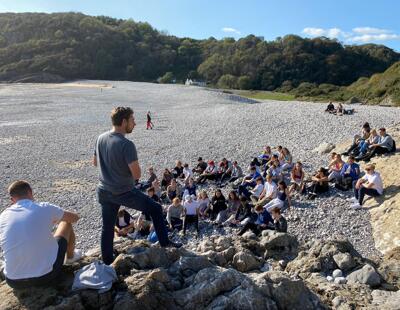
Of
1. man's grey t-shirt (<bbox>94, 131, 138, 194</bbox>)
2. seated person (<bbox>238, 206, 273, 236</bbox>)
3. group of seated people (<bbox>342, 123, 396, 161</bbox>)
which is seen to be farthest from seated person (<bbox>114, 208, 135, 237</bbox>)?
group of seated people (<bbox>342, 123, 396, 161</bbox>)

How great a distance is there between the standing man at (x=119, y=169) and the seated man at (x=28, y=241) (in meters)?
0.73

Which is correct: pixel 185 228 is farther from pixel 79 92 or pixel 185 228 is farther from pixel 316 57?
pixel 316 57

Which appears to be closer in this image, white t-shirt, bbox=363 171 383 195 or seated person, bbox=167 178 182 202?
white t-shirt, bbox=363 171 383 195

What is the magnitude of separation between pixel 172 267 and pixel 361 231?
8788 mm

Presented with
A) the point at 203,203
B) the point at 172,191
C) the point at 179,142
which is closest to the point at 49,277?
the point at 203,203

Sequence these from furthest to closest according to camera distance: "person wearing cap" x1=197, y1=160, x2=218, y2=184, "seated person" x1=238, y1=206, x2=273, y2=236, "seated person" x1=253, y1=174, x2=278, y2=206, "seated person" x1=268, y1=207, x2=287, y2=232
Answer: "person wearing cap" x1=197, y1=160, x2=218, y2=184, "seated person" x1=253, y1=174, x2=278, y2=206, "seated person" x1=238, y1=206, x2=273, y2=236, "seated person" x1=268, y1=207, x2=287, y2=232

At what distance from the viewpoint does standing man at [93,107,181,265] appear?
545 centimetres

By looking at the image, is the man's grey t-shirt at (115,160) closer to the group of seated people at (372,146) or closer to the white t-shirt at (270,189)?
the white t-shirt at (270,189)

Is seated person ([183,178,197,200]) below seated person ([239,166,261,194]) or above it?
below

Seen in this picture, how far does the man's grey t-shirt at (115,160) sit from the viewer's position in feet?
17.8

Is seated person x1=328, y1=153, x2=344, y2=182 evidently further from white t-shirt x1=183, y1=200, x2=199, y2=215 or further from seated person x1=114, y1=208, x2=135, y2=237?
seated person x1=114, y1=208, x2=135, y2=237

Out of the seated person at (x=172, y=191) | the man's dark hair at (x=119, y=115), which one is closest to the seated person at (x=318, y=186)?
the seated person at (x=172, y=191)

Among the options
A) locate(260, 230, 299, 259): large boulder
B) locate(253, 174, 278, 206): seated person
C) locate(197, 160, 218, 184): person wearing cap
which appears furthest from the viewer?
locate(197, 160, 218, 184): person wearing cap

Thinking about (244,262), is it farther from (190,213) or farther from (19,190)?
(190,213)
